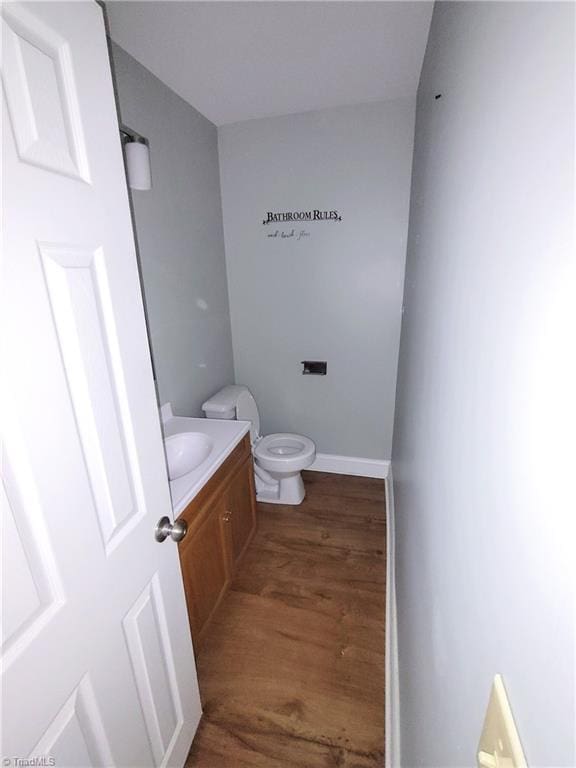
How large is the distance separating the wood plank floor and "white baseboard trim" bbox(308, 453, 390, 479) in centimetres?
49

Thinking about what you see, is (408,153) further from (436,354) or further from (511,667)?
(511,667)

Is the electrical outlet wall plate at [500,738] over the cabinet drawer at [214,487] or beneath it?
over

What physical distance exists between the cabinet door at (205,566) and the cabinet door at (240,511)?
94 millimetres

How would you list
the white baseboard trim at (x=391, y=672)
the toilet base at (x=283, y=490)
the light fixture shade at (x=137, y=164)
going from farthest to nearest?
the toilet base at (x=283, y=490) < the light fixture shade at (x=137, y=164) < the white baseboard trim at (x=391, y=672)

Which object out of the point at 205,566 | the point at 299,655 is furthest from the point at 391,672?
the point at 205,566

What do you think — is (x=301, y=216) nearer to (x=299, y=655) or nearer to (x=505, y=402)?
(x=505, y=402)

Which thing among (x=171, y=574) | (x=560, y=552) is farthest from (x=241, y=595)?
(x=560, y=552)

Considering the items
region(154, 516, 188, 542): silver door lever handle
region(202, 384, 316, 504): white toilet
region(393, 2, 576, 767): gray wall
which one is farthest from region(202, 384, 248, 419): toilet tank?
region(393, 2, 576, 767): gray wall

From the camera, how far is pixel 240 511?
1919mm

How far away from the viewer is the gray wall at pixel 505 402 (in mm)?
306

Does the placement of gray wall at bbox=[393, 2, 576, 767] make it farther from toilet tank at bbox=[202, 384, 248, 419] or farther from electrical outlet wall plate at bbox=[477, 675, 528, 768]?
toilet tank at bbox=[202, 384, 248, 419]

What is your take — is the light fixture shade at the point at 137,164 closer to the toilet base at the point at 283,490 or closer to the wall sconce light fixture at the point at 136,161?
the wall sconce light fixture at the point at 136,161

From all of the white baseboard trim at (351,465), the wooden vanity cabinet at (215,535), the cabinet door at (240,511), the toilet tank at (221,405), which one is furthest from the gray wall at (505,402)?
the white baseboard trim at (351,465)

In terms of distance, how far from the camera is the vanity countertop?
1330 mm
